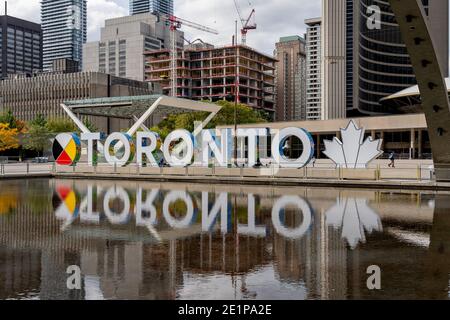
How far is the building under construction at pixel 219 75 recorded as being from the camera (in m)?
166

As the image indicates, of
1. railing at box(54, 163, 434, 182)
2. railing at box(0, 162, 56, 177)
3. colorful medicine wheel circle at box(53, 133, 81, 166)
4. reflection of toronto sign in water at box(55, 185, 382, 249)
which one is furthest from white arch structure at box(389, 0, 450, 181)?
railing at box(0, 162, 56, 177)

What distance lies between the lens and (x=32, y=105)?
165000 millimetres

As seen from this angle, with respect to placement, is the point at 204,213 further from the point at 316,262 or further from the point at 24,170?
the point at 24,170

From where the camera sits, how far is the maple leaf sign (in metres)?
37.9

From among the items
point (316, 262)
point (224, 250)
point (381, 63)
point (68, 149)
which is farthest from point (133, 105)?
point (381, 63)

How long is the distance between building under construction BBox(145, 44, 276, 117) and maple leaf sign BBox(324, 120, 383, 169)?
12524cm

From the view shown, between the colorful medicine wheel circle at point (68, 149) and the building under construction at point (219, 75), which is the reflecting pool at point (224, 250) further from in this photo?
the building under construction at point (219, 75)

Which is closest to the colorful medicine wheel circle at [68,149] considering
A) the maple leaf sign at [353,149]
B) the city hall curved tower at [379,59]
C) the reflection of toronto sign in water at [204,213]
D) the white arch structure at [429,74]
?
the reflection of toronto sign in water at [204,213]

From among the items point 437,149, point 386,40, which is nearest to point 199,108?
point 437,149

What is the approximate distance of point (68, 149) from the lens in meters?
51.6

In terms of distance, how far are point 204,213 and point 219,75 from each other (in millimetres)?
150489

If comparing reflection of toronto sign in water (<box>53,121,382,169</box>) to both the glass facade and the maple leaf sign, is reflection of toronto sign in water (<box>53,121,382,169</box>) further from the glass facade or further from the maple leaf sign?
the glass facade

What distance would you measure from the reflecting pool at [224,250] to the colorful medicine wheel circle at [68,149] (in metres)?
28.2
